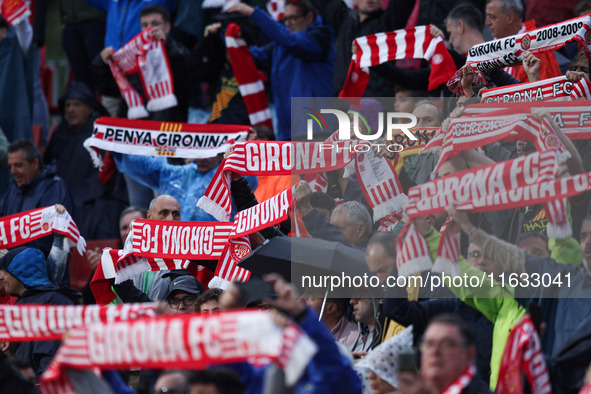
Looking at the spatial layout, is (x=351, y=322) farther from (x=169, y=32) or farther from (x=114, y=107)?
(x=114, y=107)

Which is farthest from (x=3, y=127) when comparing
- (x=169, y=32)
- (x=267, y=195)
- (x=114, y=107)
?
(x=267, y=195)

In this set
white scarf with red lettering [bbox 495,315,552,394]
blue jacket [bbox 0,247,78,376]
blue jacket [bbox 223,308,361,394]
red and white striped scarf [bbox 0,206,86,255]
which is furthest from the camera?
red and white striped scarf [bbox 0,206,86,255]

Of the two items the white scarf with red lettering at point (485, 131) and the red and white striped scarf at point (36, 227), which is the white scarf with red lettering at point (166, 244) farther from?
the white scarf with red lettering at point (485, 131)

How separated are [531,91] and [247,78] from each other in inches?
167

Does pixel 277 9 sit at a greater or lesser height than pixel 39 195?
greater

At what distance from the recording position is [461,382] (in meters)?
5.65

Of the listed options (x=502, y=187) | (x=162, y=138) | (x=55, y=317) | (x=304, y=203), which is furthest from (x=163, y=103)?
(x=55, y=317)

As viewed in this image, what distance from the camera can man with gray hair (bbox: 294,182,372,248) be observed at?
8227 millimetres

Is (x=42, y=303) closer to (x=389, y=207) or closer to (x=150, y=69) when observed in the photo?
(x=389, y=207)

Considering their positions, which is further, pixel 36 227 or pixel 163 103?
pixel 163 103

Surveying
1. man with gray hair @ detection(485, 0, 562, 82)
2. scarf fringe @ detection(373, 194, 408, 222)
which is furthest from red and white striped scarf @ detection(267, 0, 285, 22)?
scarf fringe @ detection(373, 194, 408, 222)

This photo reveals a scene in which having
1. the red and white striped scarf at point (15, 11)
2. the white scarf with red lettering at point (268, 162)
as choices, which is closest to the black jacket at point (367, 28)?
the white scarf with red lettering at point (268, 162)

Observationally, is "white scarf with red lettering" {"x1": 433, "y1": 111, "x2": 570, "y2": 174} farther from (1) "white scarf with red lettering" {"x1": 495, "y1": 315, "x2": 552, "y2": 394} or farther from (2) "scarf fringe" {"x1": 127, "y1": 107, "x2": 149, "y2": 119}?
(2) "scarf fringe" {"x1": 127, "y1": 107, "x2": 149, "y2": 119}

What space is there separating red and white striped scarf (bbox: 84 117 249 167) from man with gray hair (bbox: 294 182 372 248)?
6.95 feet
